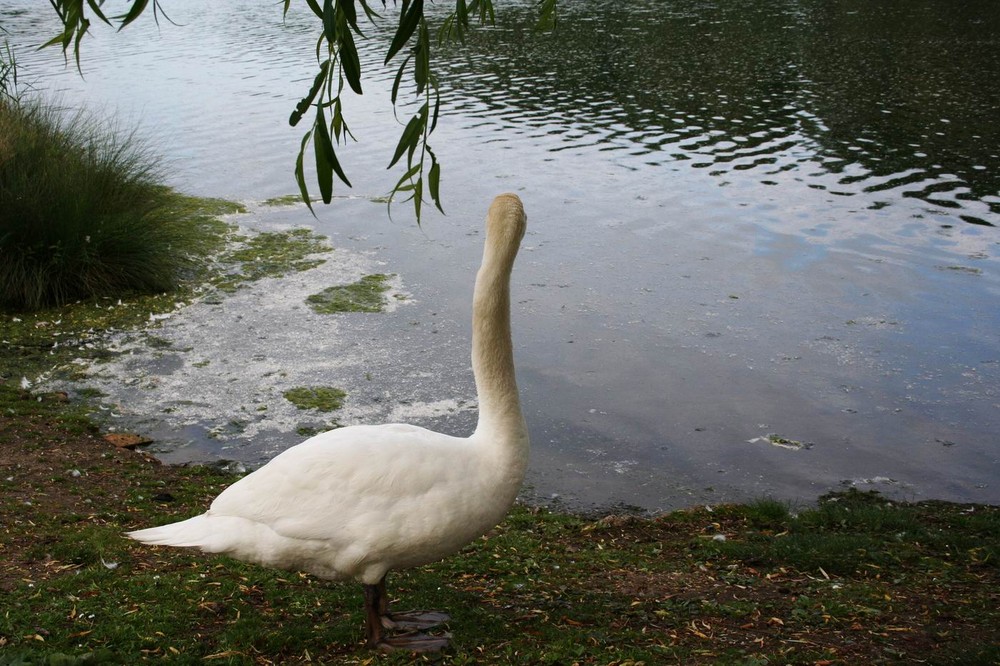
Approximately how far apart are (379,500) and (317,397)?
5430 mm

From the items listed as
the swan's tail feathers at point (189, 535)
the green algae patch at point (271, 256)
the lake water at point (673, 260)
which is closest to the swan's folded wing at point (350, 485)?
the swan's tail feathers at point (189, 535)

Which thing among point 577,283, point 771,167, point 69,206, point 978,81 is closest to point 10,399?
point 69,206

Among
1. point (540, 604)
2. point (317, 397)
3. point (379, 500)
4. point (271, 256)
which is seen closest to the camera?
point (379, 500)

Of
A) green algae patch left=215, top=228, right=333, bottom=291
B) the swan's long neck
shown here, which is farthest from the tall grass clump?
the swan's long neck

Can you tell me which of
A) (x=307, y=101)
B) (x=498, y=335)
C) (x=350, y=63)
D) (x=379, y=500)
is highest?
(x=350, y=63)

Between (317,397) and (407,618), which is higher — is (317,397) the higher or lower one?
the lower one

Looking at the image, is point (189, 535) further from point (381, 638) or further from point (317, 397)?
point (317, 397)

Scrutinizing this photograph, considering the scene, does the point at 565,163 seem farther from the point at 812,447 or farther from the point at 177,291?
the point at 812,447

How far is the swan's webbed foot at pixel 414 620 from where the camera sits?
475 centimetres

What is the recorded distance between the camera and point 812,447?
345 inches

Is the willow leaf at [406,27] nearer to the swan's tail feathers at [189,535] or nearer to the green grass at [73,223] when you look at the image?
the swan's tail feathers at [189,535]

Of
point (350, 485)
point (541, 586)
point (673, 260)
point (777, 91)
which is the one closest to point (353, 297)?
point (673, 260)

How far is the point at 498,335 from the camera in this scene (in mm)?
4754

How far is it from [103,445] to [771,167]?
1315 centimetres
